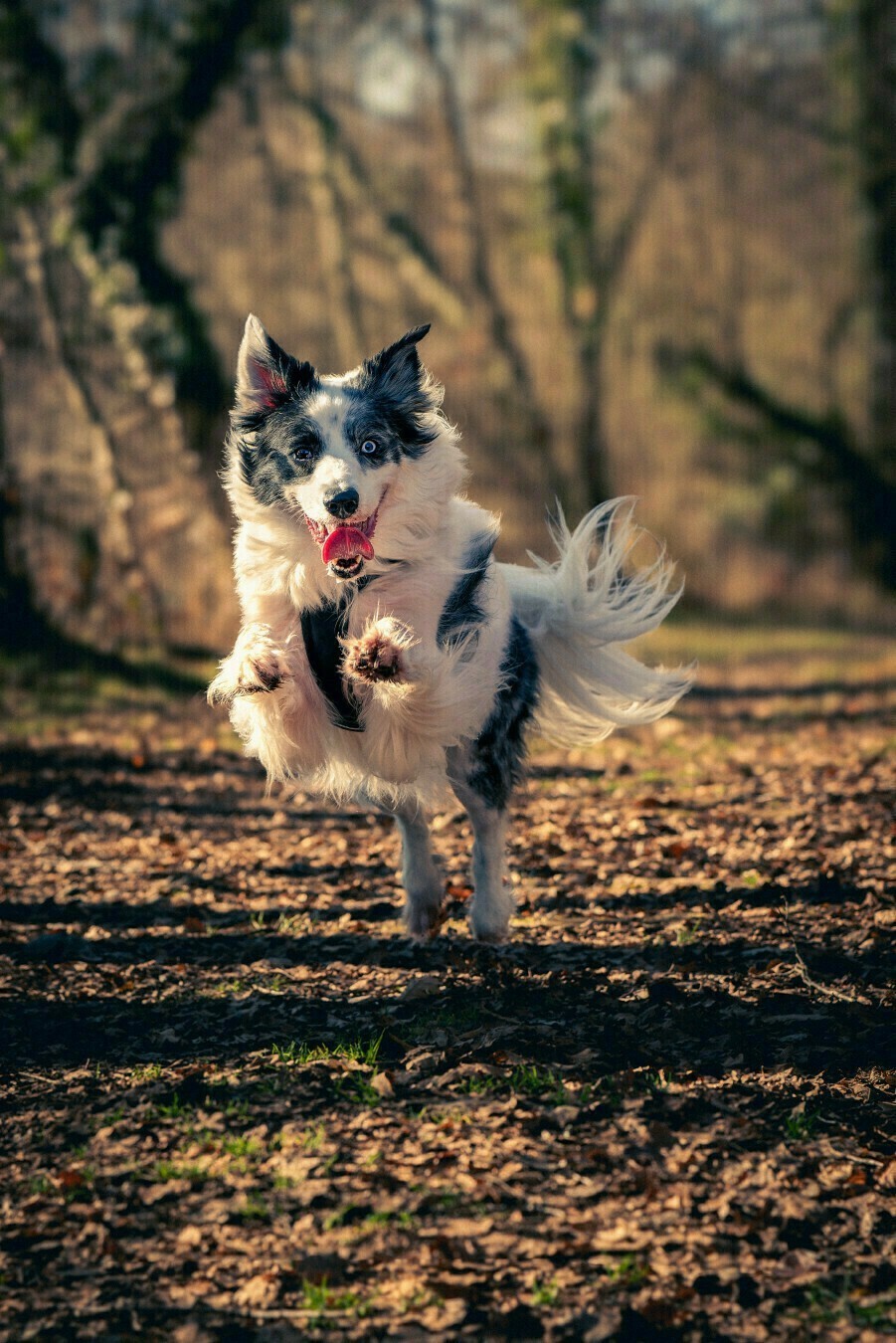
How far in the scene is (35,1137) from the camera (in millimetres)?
4367

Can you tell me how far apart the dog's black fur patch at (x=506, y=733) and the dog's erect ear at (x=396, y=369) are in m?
1.20

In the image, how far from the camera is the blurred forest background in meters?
14.2

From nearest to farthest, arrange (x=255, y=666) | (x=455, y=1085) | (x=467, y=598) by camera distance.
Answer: (x=455, y=1085) < (x=255, y=666) < (x=467, y=598)

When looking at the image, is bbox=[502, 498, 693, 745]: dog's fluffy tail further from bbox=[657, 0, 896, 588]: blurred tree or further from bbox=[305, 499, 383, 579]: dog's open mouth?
bbox=[657, 0, 896, 588]: blurred tree

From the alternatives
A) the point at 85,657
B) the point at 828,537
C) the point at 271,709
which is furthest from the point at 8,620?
the point at 828,537

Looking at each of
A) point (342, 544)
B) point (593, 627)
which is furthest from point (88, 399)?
point (342, 544)

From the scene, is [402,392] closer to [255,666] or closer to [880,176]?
[255,666]

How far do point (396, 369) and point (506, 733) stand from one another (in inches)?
62.3

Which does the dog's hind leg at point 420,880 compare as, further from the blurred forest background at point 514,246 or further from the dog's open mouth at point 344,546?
the blurred forest background at point 514,246

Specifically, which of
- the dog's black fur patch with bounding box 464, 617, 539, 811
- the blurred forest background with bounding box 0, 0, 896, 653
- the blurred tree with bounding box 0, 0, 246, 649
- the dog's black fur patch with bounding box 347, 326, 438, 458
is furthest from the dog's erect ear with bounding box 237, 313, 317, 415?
the blurred forest background with bounding box 0, 0, 896, 653

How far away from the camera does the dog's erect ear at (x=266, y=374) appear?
5.18 metres

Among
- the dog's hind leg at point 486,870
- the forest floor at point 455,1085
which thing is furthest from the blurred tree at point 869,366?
the dog's hind leg at point 486,870

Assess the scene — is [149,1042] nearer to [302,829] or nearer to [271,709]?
[271,709]

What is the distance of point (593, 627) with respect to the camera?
6309 millimetres
